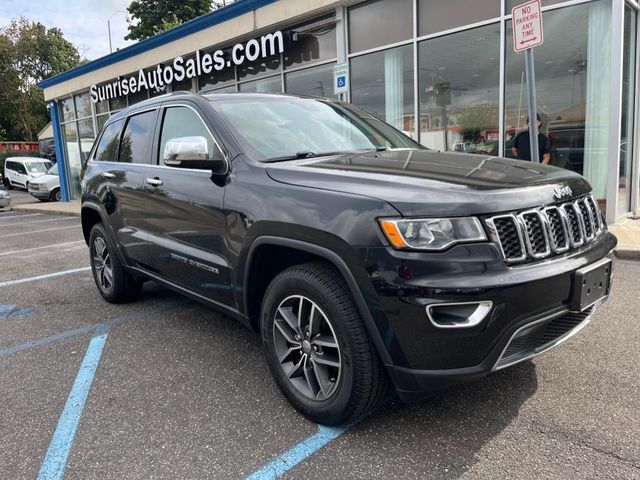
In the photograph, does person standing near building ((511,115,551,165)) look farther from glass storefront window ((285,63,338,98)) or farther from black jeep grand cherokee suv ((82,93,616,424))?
black jeep grand cherokee suv ((82,93,616,424))

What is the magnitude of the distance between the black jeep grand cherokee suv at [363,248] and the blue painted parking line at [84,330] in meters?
1.11

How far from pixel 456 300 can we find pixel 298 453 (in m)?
1.07

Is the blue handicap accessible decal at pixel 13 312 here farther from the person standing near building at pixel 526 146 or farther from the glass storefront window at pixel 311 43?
the glass storefront window at pixel 311 43

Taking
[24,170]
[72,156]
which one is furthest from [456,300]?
[24,170]

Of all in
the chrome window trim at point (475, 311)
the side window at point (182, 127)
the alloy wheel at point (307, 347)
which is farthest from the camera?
the side window at point (182, 127)

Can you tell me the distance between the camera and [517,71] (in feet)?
27.2

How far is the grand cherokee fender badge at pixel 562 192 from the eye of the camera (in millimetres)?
2422

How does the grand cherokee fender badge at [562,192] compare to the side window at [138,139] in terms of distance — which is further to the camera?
the side window at [138,139]

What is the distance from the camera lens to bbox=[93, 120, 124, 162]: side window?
15.4ft

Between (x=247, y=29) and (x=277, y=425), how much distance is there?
11307 mm

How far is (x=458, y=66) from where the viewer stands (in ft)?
29.5

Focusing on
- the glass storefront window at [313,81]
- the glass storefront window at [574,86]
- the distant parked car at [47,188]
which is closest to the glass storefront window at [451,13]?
the glass storefront window at [574,86]

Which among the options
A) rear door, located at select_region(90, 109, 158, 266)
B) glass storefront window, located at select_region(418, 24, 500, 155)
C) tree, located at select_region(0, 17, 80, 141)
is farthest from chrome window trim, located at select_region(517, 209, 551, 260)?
tree, located at select_region(0, 17, 80, 141)

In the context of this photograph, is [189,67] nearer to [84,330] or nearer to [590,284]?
[84,330]
